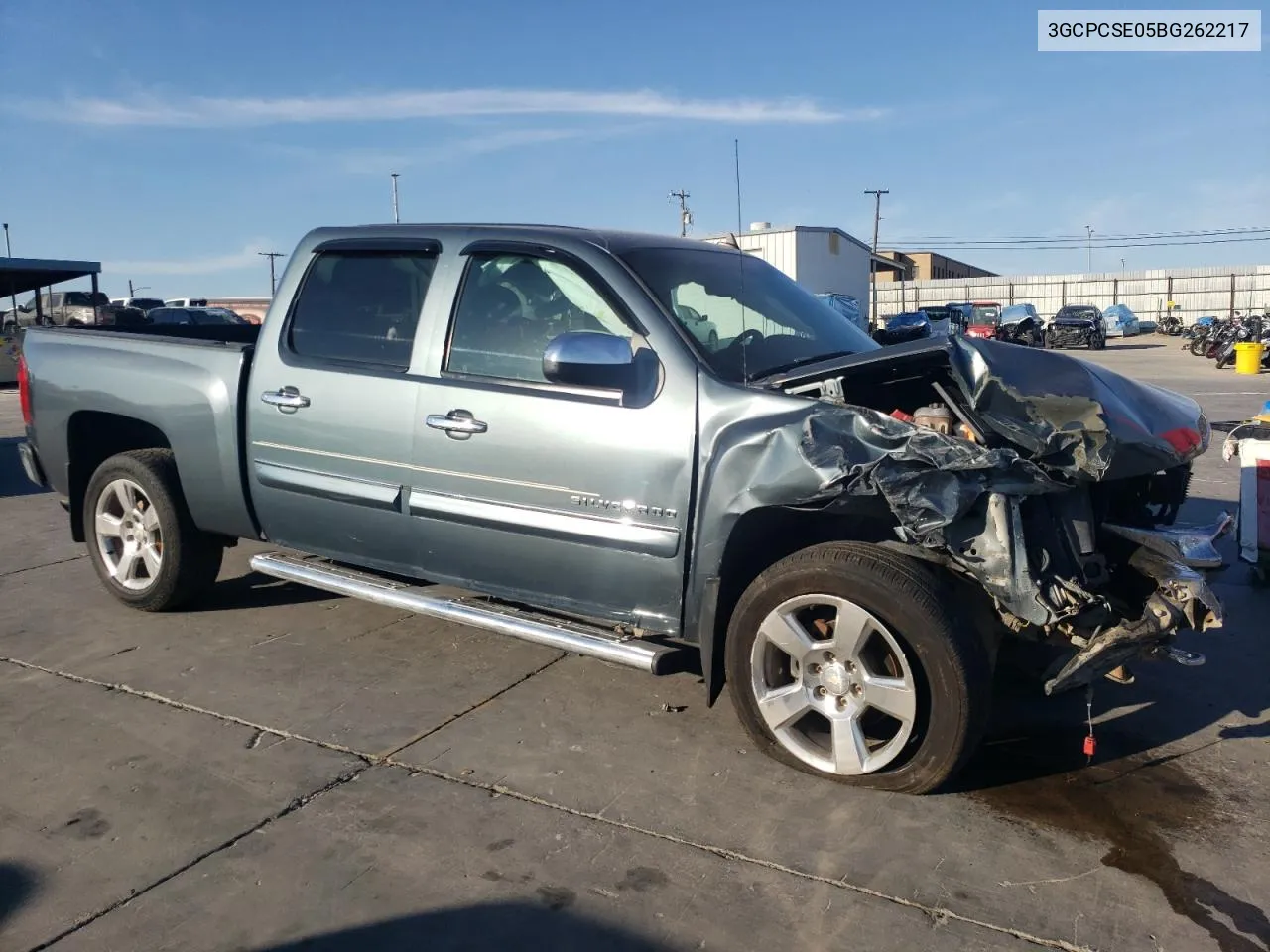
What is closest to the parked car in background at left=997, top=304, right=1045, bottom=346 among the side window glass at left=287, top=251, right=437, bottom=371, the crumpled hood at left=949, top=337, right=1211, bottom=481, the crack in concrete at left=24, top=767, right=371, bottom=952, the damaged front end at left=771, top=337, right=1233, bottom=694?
the crumpled hood at left=949, top=337, right=1211, bottom=481

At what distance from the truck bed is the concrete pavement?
0.75m

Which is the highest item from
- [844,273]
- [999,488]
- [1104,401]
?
[844,273]

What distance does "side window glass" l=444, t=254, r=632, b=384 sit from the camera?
13.1 feet

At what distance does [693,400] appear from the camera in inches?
142

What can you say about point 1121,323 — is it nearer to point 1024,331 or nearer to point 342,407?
point 1024,331

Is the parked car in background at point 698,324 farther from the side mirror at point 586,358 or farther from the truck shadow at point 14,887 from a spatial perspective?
the truck shadow at point 14,887

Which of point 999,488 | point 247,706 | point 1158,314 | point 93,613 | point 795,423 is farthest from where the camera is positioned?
point 1158,314

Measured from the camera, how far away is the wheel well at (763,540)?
356 cm

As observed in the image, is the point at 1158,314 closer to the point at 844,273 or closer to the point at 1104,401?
the point at 844,273

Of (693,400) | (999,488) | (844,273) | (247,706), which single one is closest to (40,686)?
(247,706)

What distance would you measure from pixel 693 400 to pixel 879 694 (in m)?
1.14

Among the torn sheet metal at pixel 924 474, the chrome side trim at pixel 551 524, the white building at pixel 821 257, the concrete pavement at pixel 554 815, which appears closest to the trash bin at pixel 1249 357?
the white building at pixel 821 257

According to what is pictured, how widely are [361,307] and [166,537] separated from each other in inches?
61.0

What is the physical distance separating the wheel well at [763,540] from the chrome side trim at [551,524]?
8.8 inches
